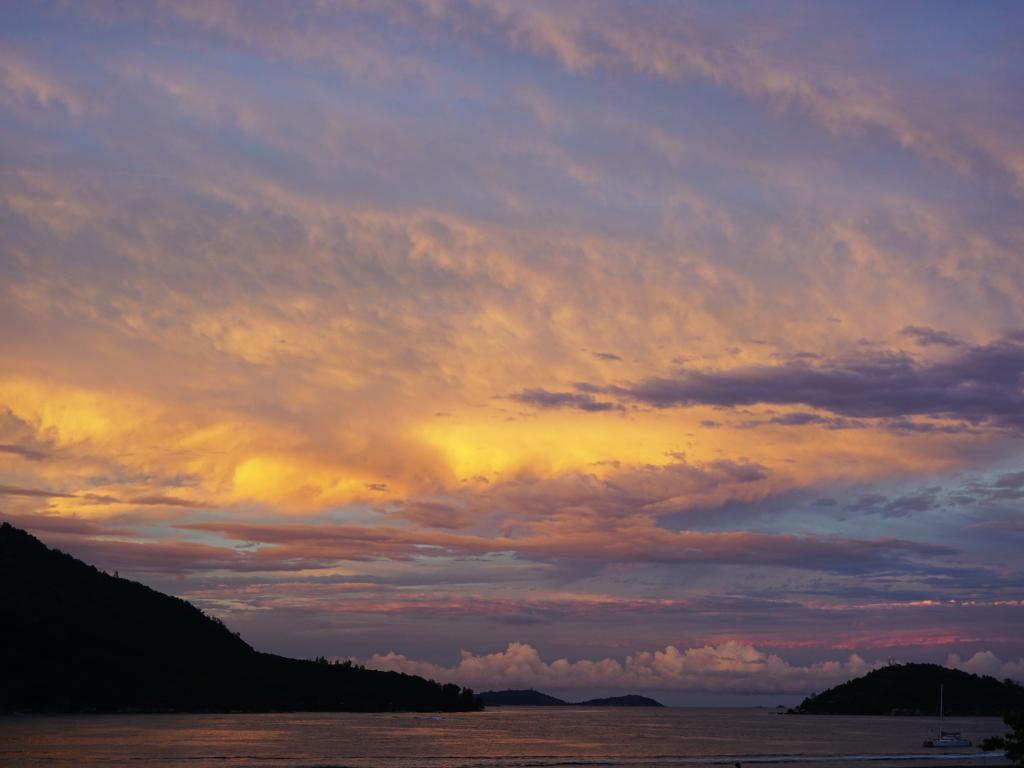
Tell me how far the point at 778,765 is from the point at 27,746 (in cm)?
12206

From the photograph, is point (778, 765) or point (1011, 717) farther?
point (778, 765)

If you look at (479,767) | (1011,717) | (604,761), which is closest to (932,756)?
(604,761)

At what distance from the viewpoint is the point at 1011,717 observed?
5812 centimetres

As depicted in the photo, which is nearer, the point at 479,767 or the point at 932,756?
the point at 479,767

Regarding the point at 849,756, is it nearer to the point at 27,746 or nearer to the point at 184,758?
the point at 184,758

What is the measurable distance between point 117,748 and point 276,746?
27608 millimetres

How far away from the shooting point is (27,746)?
178750 millimetres

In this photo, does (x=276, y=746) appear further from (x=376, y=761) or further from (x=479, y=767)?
(x=479, y=767)

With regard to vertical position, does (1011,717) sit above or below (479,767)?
above

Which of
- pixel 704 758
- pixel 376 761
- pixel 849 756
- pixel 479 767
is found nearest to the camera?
pixel 479 767

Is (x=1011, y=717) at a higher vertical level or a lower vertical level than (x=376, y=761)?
higher

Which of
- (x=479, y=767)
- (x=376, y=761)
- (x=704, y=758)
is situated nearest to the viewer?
(x=479, y=767)

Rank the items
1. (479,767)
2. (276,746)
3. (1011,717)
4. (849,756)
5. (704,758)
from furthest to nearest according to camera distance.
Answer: (276,746) → (849,756) → (704,758) → (479,767) → (1011,717)

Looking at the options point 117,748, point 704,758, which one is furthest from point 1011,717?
point 117,748
